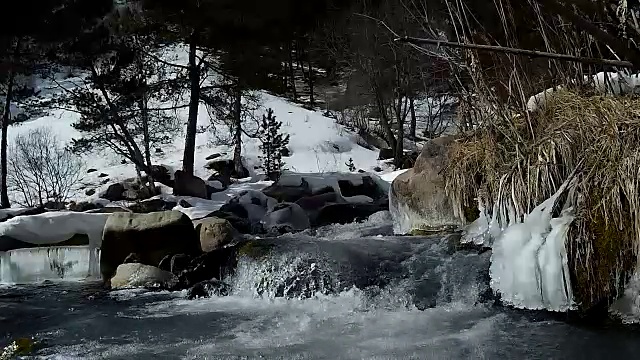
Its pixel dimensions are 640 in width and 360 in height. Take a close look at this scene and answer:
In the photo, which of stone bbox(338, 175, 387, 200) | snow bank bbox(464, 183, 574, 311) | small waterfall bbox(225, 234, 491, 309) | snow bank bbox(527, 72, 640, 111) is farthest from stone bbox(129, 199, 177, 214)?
snow bank bbox(464, 183, 574, 311)

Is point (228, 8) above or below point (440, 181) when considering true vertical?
above

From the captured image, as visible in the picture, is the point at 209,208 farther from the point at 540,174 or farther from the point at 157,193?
the point at 540,174

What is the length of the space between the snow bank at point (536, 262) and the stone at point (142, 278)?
11.6 feet

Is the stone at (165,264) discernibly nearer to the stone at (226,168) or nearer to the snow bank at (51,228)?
the snow bank at (51,228)

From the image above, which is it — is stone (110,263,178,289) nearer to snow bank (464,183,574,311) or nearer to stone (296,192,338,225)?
snow bank (464,183,574,311)

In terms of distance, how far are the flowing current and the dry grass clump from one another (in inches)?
15.9

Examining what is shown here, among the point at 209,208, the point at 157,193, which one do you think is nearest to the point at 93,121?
the point at 157,193

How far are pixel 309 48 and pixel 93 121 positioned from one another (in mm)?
15167

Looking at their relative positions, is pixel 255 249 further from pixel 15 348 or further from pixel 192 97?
pixel 192 97

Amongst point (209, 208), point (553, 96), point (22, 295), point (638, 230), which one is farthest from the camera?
point (209, 208)

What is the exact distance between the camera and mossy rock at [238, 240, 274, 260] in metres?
6.10

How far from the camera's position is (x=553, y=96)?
4.85m

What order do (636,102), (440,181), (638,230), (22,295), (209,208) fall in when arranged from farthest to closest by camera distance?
(209,208) < (22,295) < (440,181) < (636,102) < (638,230)

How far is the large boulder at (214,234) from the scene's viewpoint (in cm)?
788
